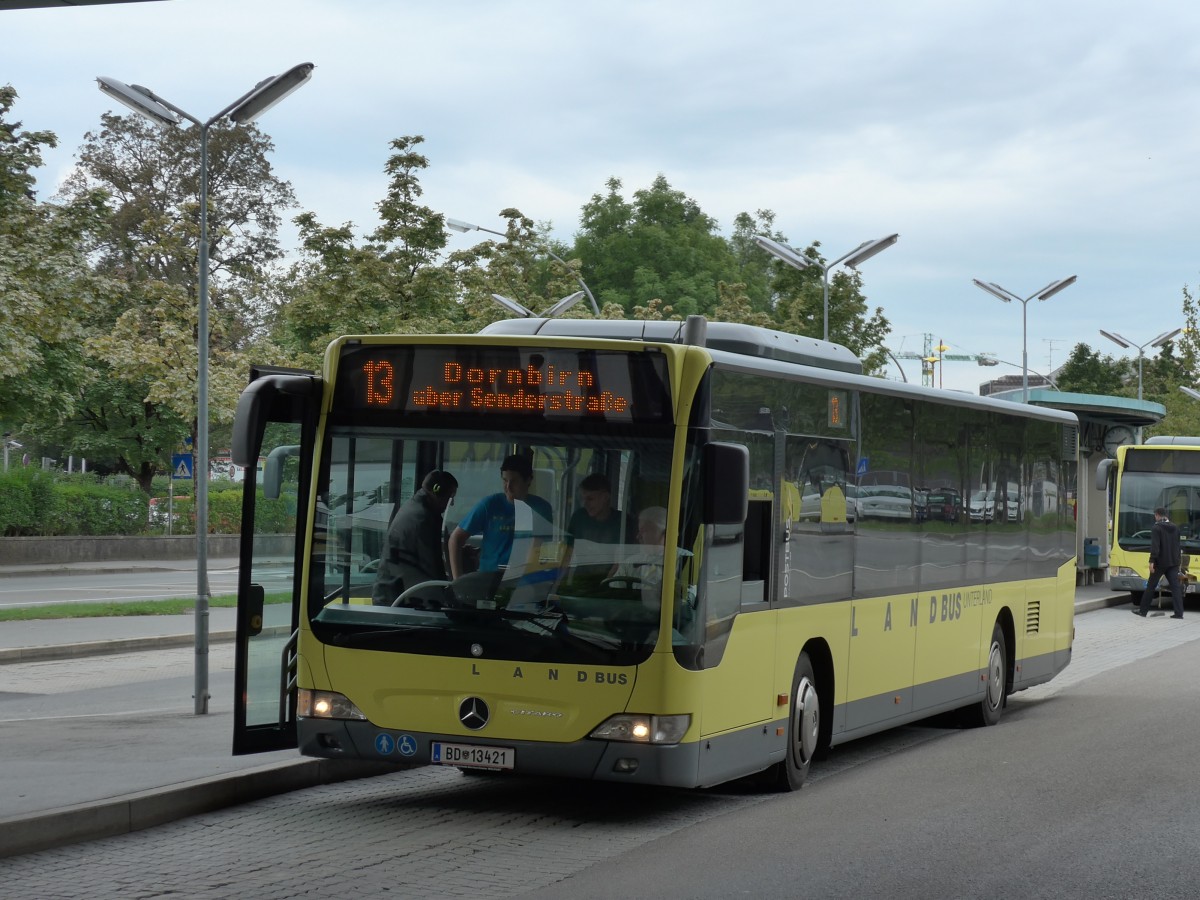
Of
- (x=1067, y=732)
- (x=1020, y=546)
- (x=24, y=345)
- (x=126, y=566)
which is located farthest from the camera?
(x=126, y=566)

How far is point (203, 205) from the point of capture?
15.4 metres

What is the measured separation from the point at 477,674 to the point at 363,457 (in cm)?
139

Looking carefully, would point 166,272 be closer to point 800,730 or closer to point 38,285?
point 38,285

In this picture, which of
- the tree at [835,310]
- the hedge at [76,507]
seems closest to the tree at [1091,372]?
the tree at [835,310]

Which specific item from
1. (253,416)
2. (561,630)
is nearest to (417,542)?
(561,630)

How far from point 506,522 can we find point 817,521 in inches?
101

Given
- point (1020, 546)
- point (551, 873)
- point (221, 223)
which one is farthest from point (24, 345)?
point (221, 223)

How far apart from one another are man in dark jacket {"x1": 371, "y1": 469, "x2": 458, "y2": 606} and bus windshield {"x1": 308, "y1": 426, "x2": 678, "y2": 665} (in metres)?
0.02

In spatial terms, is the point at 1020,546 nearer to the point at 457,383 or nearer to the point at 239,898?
the point at 457,383

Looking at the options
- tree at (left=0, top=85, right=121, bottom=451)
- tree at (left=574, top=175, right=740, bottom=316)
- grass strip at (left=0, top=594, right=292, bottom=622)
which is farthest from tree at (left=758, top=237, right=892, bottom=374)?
grass strip at (left=0, top=594, right=292, bottom=622)

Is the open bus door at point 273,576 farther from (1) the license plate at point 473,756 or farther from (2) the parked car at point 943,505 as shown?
(2) the parked car at point 943,505

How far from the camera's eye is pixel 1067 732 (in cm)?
1389

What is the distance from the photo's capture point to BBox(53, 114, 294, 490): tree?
1666 inches

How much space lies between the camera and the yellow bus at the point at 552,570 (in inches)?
347
